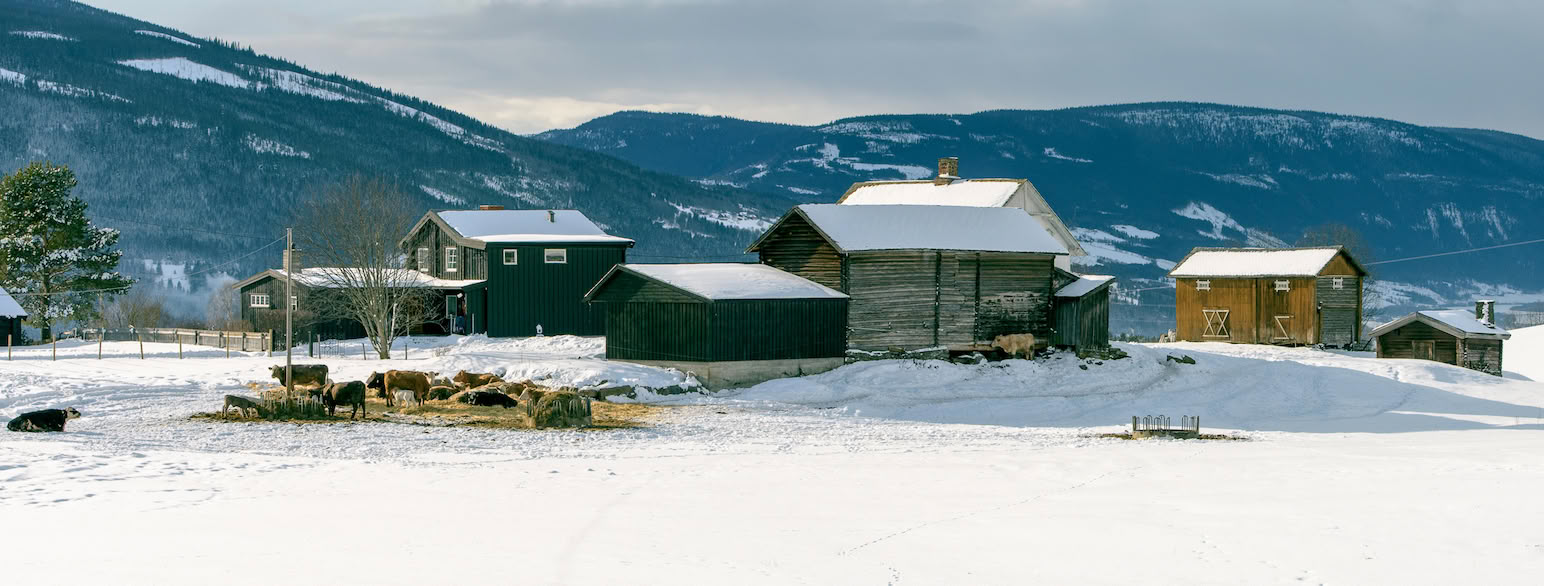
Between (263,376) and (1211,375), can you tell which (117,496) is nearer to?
(263,376)

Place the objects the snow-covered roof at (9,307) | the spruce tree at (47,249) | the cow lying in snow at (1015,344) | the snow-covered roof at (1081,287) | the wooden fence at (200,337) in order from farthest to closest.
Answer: the spruce tree at (47,249) → the snow-covered roof at (9,307) → the wooden fence at (200,337) → the snow-covered roof at (1081,287) → the cow lying in snow at (1015,344)

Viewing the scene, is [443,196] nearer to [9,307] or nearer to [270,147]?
[270,147]

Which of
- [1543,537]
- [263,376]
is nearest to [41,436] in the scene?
[263,376]

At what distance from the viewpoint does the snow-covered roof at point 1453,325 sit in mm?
56688

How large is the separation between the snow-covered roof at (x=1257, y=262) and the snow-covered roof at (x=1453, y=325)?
3.98 metres

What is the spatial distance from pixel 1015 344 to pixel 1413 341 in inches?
741

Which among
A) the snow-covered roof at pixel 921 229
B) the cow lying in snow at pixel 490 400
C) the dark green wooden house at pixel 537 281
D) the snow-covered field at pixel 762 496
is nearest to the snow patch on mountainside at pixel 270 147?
the dark green wooden house at pixel 537 281

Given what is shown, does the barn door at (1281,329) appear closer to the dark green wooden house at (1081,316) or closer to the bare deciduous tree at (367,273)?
the dark green wooden house at (1081,316)

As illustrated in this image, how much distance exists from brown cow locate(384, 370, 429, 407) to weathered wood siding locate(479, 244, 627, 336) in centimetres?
2316

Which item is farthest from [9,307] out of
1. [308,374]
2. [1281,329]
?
[1281,329]

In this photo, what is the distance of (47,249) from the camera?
6556cm

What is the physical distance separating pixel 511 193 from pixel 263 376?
15812cm

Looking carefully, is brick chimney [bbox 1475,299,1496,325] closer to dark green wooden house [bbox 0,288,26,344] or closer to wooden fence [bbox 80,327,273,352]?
wooden fence [bbox 80,327,273,352]

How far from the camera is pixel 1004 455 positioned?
2931cm
